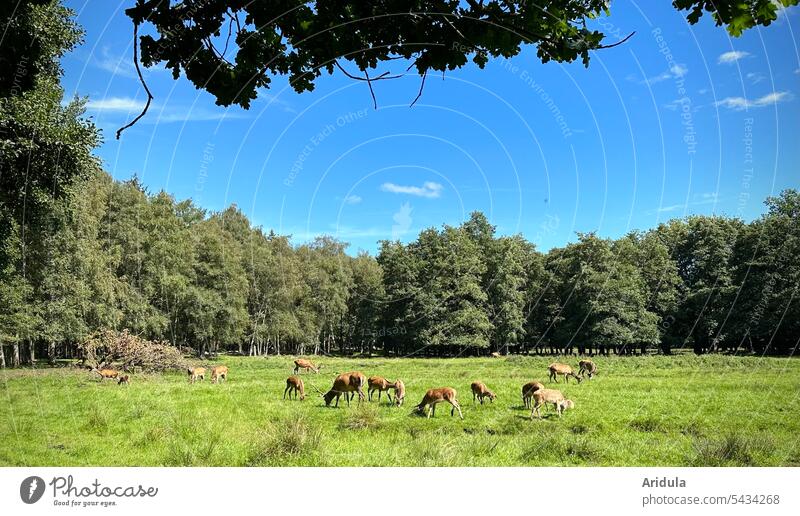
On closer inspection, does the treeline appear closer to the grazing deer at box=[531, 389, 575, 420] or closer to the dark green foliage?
the grazing deer at box=[531, 389, 575, 420]

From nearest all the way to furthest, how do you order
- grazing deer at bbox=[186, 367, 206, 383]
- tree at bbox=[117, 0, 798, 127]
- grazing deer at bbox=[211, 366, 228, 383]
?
tree at bbox=[117, 0, 798, 127], grazing deer at bbox=[186, 367, 206, 383], grazing deer at bbox=[211, 366, 228, 383]

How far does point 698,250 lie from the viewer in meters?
24.6

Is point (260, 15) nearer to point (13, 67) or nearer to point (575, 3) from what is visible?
point (575, 3)

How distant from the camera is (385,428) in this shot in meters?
9.81

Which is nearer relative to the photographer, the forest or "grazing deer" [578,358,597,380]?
the forest

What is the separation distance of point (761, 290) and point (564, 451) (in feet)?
61.7

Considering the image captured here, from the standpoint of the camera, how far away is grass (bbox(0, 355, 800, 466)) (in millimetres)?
7254

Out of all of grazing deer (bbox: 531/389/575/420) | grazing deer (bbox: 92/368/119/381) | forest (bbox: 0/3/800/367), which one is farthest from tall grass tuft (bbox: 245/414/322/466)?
grazing deer (bbox: 92/368/119/381)

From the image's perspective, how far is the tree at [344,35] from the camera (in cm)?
358

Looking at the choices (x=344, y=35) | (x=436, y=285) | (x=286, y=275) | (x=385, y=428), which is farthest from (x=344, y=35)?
(x=286, y=275)

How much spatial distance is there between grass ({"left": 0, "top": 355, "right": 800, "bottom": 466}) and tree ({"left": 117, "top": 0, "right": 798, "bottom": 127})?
5441mm

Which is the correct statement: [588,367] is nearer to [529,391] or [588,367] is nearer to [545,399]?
[529,391]
